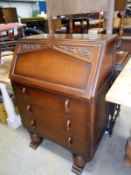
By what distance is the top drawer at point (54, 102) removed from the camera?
2.98 feet

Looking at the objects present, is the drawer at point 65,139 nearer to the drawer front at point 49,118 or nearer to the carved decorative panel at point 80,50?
the drawer front at point 49,118

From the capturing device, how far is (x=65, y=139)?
3.85 feet

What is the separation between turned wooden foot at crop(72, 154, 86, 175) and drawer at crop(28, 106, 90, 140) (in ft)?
0.91

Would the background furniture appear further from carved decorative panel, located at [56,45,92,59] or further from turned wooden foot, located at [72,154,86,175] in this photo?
turned wooden foot, located at [72,154,86,175]

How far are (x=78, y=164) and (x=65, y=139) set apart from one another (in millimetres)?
264

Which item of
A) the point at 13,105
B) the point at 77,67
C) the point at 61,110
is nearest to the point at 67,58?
the point at 77,67

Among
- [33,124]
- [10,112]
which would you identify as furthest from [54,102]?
[10,112]

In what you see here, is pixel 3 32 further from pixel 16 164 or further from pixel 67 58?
pixel 16 164

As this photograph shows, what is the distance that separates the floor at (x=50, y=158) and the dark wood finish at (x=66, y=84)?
153 millimetres

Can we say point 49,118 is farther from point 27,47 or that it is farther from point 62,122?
point 27,47

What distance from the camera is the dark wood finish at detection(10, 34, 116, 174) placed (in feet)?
2.77

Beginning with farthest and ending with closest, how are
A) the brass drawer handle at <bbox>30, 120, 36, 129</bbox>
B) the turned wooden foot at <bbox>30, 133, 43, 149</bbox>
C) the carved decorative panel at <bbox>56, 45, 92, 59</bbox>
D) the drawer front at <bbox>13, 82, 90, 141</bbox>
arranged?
1. the turned wooden foot at <bbox>30, 133, 43, 149</bbox>
2. the brass drawer handle at <bbox>30, 120, 36, 129</bbox>
3. the drawer front at <bbox>13, 82, 90, 141</bbox>
4. the carved decorative panel at <bbox>56, 45, 92, 59</bbox>

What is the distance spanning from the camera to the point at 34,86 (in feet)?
3.41

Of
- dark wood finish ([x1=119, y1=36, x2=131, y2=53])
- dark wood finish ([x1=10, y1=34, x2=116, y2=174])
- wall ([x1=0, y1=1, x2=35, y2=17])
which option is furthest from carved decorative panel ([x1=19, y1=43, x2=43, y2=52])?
wall ([x1=0, y1=1, x2=35, y2=17])
